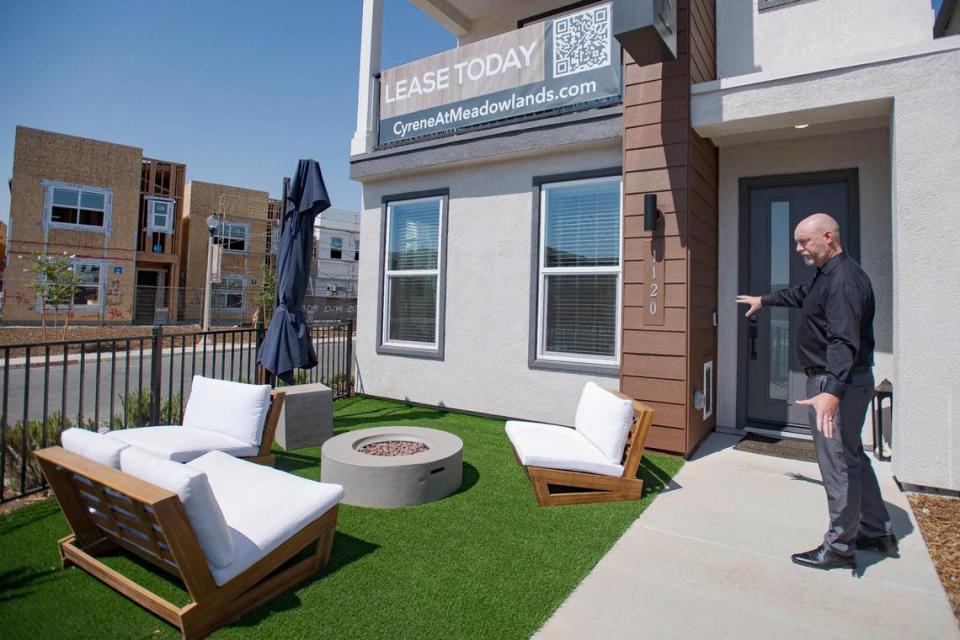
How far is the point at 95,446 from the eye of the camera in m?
2.30

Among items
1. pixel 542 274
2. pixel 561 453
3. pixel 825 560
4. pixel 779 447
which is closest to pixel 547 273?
pixel 542 274

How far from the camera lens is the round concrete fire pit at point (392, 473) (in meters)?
3.32

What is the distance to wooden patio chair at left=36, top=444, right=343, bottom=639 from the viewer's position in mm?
1928

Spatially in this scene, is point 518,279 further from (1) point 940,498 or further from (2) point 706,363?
(1) point 940,498

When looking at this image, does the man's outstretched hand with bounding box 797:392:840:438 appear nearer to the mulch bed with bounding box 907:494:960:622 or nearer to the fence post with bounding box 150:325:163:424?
the mulch bed with bounding box 907:494:960:622

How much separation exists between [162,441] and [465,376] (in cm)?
344

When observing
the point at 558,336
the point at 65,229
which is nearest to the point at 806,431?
the point at 558,336

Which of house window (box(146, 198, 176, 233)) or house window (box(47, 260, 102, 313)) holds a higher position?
house window (box(146, 198, 176, 233))

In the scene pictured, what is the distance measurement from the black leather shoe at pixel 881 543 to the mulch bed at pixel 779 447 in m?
1.73

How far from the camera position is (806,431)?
16.6 ft

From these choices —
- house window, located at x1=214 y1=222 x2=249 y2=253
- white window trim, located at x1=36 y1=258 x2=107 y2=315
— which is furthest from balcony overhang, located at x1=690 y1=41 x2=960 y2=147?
house window, located at x1=214 y1=222 x2=249 y2=253

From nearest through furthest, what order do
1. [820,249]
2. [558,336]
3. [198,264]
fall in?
[820,249] → [558,336] → [198,264]

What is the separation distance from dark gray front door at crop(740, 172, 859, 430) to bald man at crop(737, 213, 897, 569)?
2.53 metres

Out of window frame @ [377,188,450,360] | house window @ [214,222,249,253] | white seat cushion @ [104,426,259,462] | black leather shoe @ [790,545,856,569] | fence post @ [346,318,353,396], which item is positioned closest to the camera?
black leather shoe @ [790,545,856,569]
